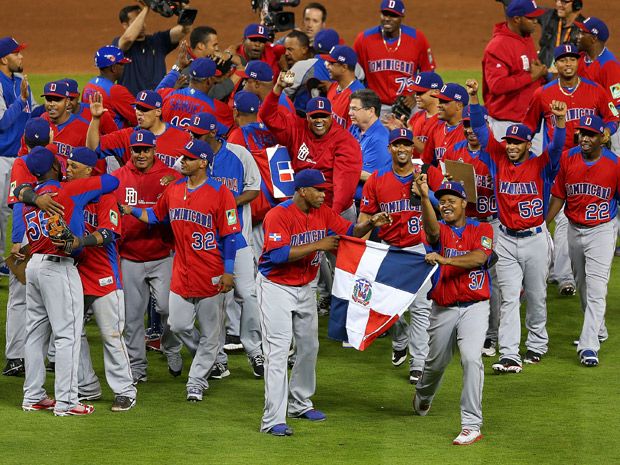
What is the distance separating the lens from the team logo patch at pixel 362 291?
8.93 metres

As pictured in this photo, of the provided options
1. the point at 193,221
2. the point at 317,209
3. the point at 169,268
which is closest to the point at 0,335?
the point at 169,268

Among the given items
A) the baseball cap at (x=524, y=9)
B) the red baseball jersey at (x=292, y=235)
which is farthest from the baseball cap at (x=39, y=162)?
the baseball cap at (x=524, y=9)

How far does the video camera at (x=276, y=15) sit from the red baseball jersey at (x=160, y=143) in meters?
3.42

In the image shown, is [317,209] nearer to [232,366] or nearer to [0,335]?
[232,366]

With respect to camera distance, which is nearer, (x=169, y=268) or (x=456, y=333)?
(x=456, y=333)

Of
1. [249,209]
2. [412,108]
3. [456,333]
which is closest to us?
[456,333]

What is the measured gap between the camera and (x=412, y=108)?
39.7 ft

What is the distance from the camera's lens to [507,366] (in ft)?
32.9

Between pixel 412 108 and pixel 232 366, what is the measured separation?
10.8ft

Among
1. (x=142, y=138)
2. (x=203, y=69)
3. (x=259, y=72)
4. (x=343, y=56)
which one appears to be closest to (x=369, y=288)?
(x=142, y=138)

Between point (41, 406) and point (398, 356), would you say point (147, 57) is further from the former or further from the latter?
point (41, 406)

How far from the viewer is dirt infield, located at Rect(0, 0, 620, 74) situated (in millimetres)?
24312

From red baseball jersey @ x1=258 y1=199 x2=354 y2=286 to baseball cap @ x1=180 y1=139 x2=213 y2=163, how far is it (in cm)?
75

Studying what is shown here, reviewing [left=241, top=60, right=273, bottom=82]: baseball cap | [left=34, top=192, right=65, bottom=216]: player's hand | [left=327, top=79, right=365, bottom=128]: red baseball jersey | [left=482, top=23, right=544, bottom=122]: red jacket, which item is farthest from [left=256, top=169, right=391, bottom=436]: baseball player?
[left=482, top=23, right=544, bottom=122]: red jacket
